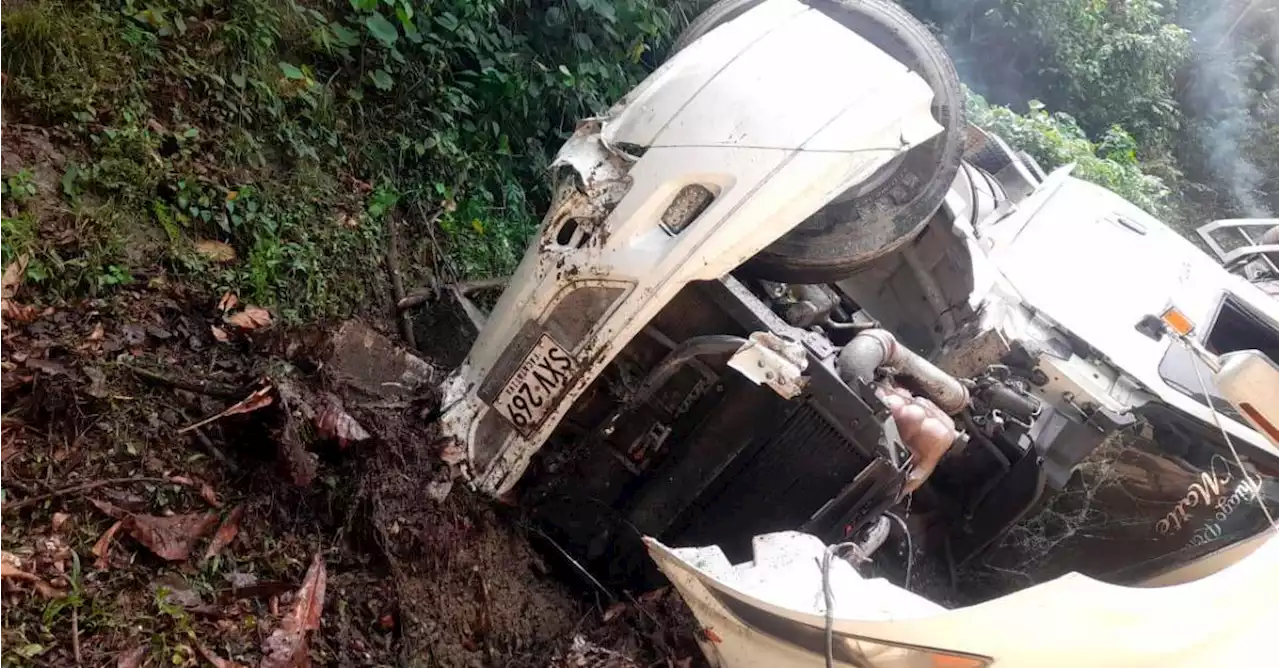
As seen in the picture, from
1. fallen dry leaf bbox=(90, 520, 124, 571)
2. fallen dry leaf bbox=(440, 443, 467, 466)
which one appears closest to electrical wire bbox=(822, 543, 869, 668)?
fallen dry leaf bbox=(440, 443, 467, 466)

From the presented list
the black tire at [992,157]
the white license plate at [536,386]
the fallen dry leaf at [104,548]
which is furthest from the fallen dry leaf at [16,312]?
the black tire at [992,157]

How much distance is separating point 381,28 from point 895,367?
2552 mm

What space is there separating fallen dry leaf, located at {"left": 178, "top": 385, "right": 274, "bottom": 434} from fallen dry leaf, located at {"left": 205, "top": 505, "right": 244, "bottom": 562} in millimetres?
270

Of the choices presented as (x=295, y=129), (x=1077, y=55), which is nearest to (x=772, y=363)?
(x=295, y=129)

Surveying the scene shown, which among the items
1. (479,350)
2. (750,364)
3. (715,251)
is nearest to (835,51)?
(715,251)

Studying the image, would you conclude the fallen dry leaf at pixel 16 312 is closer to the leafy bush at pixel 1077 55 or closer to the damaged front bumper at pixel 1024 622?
the damaged front bumper at pixel 1024 622

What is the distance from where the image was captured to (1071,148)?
8344 mm

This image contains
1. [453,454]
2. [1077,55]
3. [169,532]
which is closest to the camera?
[169,532]

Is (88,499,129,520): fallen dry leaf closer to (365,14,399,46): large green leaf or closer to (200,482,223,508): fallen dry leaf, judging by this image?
(200,482,223,508): fallen dry leaf

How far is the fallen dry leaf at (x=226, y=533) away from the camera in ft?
8.05

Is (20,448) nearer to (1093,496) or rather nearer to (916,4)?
(1093,496)

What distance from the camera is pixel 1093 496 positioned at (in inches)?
133

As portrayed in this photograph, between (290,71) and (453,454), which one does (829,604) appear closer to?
(453,454)

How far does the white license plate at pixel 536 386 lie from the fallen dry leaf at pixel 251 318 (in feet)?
2.84
